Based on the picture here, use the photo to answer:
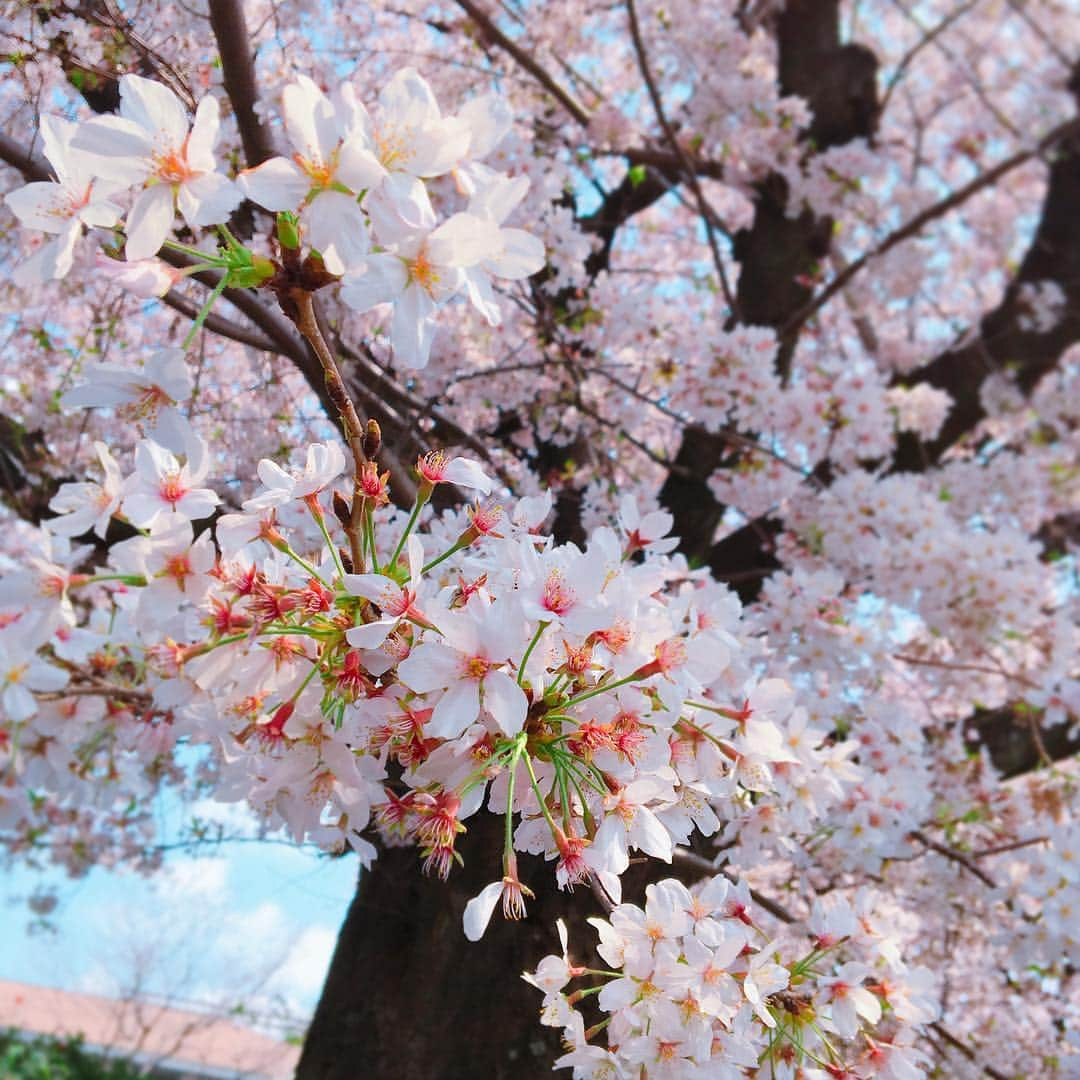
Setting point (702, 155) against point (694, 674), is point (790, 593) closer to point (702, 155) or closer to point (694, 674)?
point (694, 674)

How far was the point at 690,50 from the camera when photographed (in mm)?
4988

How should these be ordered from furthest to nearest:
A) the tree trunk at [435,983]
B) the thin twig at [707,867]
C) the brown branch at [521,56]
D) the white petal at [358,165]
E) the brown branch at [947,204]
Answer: the brown branch at [947,204] → the brown branch at [521,56] → the tree trunk at [435,983] → the thin twig at [707,867] → the white petal at [358,165]

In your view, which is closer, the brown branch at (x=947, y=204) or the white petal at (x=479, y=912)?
the white petal at (x=479, y=912)

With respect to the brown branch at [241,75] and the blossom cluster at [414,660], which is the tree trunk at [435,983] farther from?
the brown branch at [241,75]

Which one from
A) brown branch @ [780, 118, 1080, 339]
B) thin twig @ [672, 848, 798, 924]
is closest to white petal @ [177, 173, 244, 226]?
thin twig @ [672, 848, 798, 924]

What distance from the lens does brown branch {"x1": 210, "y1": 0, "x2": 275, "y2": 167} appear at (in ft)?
5.54

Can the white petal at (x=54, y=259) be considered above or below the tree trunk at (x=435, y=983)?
above

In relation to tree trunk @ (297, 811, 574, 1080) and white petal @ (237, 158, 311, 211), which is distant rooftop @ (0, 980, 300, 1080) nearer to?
tree trunk @ (297, 811, 574, 1080)

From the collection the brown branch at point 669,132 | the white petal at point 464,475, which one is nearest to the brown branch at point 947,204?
the brown branch at point 669,132

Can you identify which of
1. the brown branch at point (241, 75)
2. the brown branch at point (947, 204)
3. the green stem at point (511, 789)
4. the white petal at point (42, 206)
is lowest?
the green stem at point (511, 789)

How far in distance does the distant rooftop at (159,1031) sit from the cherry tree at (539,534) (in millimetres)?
7461

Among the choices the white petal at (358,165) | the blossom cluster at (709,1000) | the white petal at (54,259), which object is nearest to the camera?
the white petal at (358,165)

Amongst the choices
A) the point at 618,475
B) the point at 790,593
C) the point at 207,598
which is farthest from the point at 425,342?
the point at 618,475

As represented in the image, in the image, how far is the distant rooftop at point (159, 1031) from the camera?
37.5 feet
